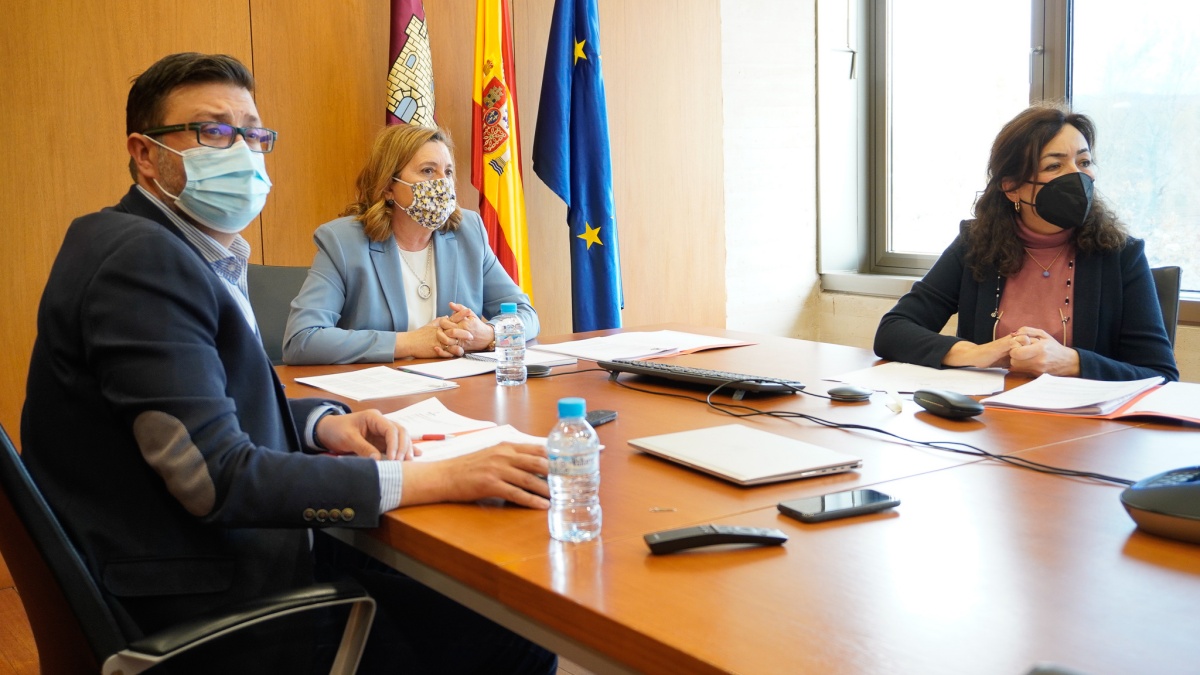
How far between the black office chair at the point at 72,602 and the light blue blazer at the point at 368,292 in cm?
141

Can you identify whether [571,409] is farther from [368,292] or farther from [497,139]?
[497,139]

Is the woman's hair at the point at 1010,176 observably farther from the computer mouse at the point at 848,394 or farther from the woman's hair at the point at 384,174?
the woman's hair at the point at 384,174

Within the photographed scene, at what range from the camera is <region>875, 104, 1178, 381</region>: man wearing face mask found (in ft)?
7.34

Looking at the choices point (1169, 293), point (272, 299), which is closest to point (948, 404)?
point (1169, 293)

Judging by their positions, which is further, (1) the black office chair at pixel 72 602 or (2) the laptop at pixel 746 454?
(2) the laptop at pixel 746 454

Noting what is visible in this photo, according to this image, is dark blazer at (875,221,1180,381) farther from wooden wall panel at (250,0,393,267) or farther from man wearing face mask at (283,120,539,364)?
wooden wall panel at (250,0,393,267)

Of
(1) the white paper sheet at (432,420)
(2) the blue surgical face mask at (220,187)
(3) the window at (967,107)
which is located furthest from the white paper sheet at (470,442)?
(3) the window at (967,107)

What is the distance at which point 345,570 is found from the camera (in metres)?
1.64

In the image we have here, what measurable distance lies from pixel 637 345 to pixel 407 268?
0.75 m

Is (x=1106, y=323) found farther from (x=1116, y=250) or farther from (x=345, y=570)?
(x=345, y=570)

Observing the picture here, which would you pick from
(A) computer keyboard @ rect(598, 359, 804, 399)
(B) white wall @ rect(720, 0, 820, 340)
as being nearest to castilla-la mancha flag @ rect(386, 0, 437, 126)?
(B) white wall @ rect(720, 0, 820, 340)

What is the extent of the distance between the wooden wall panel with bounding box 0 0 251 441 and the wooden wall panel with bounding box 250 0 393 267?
1.25 feet

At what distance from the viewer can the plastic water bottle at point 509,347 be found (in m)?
2.19

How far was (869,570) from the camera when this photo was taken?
3.30ft
